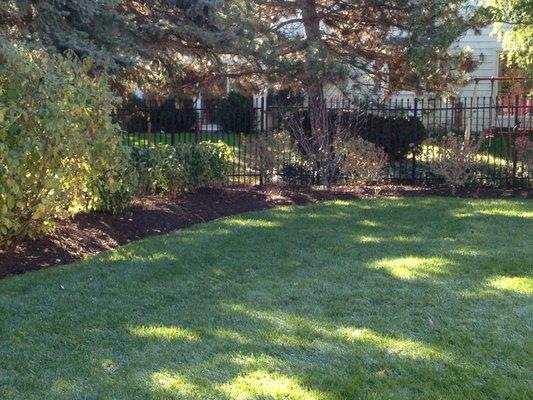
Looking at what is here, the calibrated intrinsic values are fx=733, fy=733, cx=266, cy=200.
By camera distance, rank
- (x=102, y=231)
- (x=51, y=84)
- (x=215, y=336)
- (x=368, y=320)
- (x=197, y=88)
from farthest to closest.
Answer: (x=197, y=88), (x=102, y=231), (x=51, y=84), (x=368, y=320), (x=215, y=336)

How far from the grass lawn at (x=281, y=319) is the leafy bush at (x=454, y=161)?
3325 mm

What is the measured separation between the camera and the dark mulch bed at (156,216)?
740cm

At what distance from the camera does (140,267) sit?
6.88 metres

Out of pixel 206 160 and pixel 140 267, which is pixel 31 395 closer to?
pixel 140 267

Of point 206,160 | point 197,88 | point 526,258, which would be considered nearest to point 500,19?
point 197,88

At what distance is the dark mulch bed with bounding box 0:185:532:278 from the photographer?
24.3 feet

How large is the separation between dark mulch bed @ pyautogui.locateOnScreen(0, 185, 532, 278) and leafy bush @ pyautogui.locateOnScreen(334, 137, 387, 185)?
0.34 m

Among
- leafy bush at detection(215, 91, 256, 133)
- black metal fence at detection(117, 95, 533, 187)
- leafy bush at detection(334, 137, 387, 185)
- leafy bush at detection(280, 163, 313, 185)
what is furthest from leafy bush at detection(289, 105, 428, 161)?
leafy bush at detection(334, 137, 387, 185)

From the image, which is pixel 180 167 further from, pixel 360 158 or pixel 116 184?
pixel 360 158

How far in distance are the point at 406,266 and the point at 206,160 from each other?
5.02 meters

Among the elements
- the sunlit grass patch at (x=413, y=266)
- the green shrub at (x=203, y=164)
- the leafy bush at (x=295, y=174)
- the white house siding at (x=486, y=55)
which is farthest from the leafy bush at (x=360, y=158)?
the white house siding at (x=486, y=55)

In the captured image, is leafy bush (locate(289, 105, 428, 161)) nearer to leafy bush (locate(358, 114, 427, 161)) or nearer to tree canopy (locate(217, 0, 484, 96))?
leafy bush (locate(358, 114, 427, 161))

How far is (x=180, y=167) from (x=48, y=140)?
150 inches

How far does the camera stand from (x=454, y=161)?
38.7 feet
